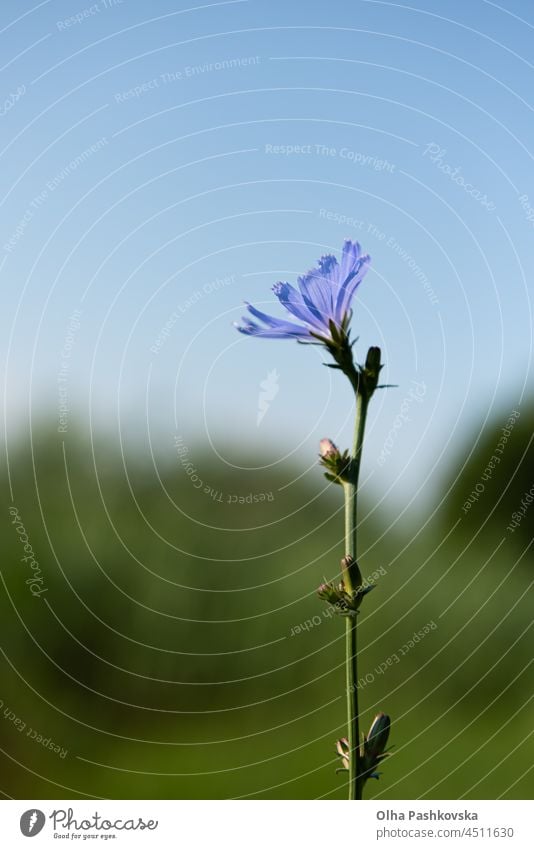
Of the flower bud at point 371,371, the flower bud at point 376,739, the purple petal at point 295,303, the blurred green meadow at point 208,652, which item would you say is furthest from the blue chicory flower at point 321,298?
the blurred green meadow at point 208,652

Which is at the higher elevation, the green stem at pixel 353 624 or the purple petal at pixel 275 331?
the purple petal at pixel 275 331

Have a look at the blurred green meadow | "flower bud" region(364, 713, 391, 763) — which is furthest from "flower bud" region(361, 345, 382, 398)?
the blurred green meadow

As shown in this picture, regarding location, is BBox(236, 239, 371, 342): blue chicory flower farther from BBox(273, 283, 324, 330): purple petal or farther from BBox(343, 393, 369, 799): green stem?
BBox(343, 393, 369, 799): green stem

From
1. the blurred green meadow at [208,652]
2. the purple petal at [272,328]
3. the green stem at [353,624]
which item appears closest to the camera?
the green stem at [353,624]

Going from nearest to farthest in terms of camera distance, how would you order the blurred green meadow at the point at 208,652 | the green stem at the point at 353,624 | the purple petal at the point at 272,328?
1. the green stem at the point at 353,624
2. the purple petal at the point at 272,328
3. the blurred green meadow at the point at 208,652

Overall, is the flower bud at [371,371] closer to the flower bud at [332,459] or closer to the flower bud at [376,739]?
the flower bud at [332,459]
